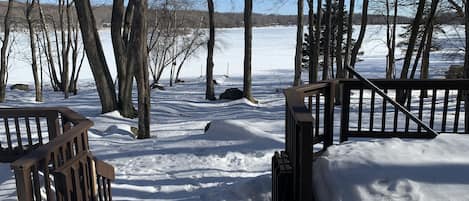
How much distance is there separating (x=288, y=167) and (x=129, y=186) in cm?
215

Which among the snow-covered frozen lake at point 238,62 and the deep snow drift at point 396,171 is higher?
the deep snow drift at point 396,171

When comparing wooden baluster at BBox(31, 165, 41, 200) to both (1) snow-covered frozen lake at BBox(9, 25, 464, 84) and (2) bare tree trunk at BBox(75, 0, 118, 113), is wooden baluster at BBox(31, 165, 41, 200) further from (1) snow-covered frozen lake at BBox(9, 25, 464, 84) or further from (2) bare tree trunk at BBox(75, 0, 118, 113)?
(1) snow-covered frozen lake at BBox(9, 25, 464, 84)

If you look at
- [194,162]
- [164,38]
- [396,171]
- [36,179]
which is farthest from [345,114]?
[164,38]

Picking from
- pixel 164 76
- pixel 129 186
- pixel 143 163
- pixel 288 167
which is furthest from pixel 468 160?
pixel 164 76

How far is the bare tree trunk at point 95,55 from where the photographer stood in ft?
32.1

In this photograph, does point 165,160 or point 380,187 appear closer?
point 380,187

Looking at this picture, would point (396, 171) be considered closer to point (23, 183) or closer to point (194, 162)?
point (23, 183)

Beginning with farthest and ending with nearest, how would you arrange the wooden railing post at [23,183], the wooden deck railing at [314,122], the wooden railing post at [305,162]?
the wooden deck railing at [314,122], the wooden railing post at [305,162], the wooden railing post at [23,183]

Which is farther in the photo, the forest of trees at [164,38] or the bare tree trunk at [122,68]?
the bare tree trunk at [122,68]

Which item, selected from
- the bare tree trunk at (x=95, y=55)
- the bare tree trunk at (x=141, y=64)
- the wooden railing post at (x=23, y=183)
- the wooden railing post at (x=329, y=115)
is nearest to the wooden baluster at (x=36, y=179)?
the wooden railing post at (x=23, y=183)

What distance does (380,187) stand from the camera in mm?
2498

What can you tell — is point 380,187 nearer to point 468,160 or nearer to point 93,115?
point 468,160

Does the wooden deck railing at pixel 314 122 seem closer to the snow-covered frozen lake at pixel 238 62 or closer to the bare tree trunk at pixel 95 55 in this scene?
the bare tree trunk at pixel 95 55

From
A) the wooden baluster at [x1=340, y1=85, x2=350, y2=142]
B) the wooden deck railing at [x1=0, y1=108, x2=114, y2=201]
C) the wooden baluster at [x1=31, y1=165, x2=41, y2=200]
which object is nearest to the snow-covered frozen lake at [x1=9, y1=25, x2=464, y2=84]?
the wooden baluster at [x1=340, y1=85, x2=350, y2=142]
